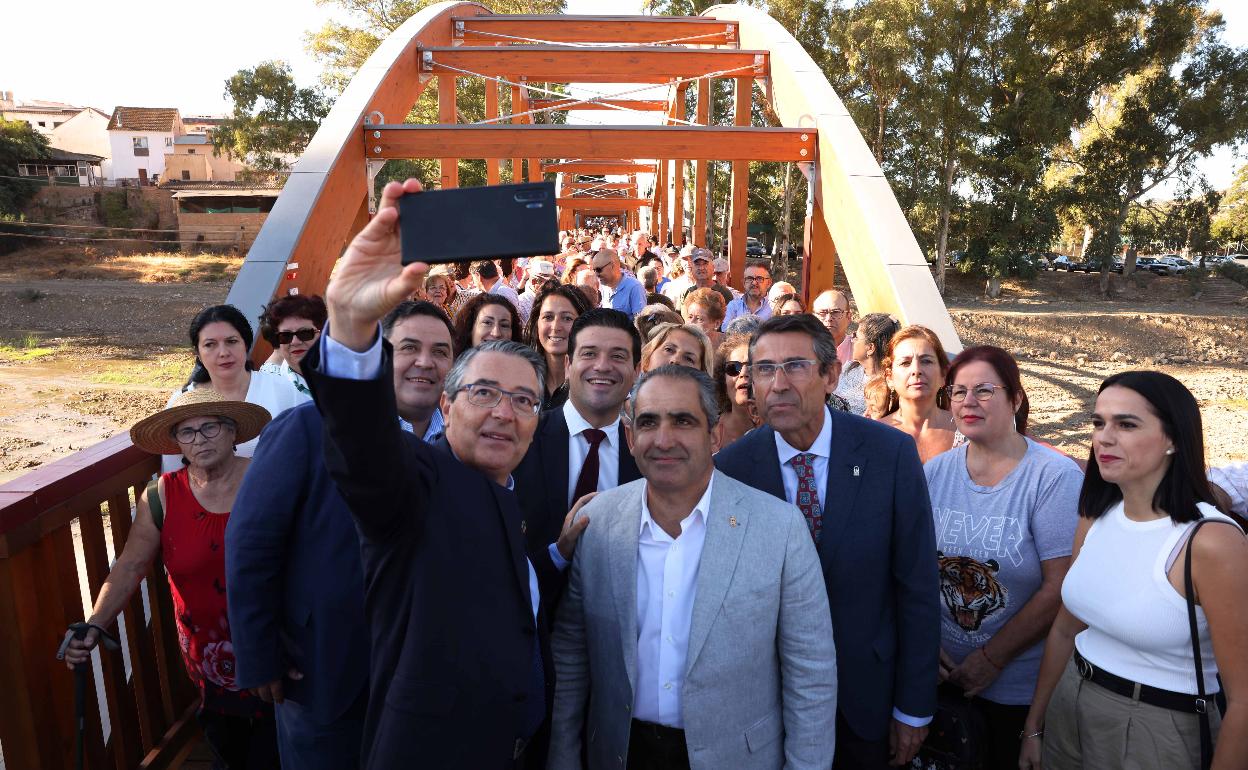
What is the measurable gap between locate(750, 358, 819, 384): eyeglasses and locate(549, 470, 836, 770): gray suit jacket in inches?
18.9

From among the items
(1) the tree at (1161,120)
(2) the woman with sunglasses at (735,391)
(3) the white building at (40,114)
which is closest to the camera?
(2) the woman with sunglasses at (735,391)

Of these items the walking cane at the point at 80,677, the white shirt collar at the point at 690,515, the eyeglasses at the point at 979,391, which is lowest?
the walking cane at the point at 80,677

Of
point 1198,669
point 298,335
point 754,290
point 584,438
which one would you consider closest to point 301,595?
point 584,438

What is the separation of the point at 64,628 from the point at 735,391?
2.56 m

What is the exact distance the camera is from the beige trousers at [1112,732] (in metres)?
1.98

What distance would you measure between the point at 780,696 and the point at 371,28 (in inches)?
1326

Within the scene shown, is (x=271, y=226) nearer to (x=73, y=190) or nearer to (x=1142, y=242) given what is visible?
(x=1142, y=242)

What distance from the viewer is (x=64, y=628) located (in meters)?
2.41

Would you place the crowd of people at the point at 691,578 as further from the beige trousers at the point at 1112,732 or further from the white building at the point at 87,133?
the white building at the point at 87,133

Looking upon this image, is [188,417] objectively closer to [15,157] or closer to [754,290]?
[754,290]

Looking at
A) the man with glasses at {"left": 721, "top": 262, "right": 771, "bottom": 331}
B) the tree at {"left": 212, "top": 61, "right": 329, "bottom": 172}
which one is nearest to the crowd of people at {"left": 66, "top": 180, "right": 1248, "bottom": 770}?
the man with glasses at {"left": 721, "top": 262, "right": 771, "bottom": 331}

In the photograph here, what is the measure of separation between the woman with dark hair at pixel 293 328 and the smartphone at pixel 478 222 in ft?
7.07

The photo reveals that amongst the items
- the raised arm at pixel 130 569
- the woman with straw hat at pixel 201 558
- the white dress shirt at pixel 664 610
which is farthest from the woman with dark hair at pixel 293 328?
the white dress shirt at pixel 664 610

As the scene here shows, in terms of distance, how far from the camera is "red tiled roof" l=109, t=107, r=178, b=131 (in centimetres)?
5634
